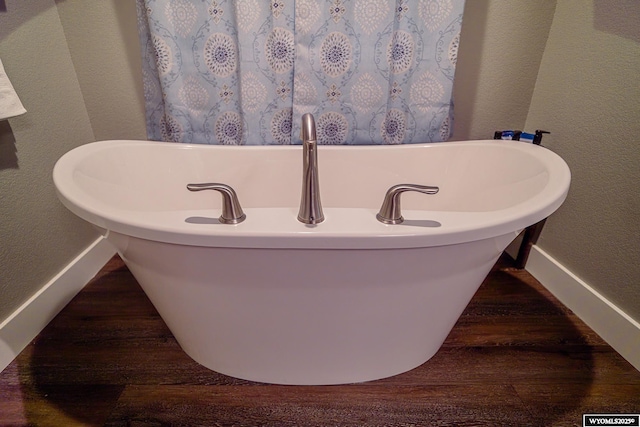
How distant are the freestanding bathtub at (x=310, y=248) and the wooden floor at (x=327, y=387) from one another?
0.21ft

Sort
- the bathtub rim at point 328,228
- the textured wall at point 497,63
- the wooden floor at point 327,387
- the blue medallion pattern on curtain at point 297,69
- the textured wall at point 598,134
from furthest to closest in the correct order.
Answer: the textured wall at point 497,63
the blue medallion pattern on curtain at point 297,69
the textured wall at point 598,134
the wooden floor at point 327,387
the bathtub rim at point 328,228

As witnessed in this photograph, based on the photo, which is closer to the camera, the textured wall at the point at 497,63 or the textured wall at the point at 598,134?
the textured wall at the point at 598,134

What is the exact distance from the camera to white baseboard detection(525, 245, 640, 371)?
104 centimetres

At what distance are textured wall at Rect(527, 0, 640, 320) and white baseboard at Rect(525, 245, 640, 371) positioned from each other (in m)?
0.03

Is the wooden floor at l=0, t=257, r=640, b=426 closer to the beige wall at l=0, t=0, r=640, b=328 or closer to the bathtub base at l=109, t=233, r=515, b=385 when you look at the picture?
the bathtub base at l=109, t=233, r=515, b=385

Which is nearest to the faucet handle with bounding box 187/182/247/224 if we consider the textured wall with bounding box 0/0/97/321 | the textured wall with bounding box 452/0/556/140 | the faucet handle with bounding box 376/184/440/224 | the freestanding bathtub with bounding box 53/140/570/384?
the freestanding bathtub with bounding box 53/140/570/384

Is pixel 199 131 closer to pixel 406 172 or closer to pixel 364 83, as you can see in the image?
pixel 364 83

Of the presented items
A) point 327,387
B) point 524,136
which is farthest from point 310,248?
point 524,136

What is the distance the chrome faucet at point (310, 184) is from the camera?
0.70 metres

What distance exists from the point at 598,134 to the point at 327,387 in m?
1.20

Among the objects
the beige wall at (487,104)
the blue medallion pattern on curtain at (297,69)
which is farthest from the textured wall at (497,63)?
the blue medallion pattern on curtain at (297,69)

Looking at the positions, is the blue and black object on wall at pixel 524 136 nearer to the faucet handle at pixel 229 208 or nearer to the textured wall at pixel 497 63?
the textured wall at pixel 497 63

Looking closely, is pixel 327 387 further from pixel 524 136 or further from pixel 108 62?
pixel 108 62

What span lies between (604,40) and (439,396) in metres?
1.23
